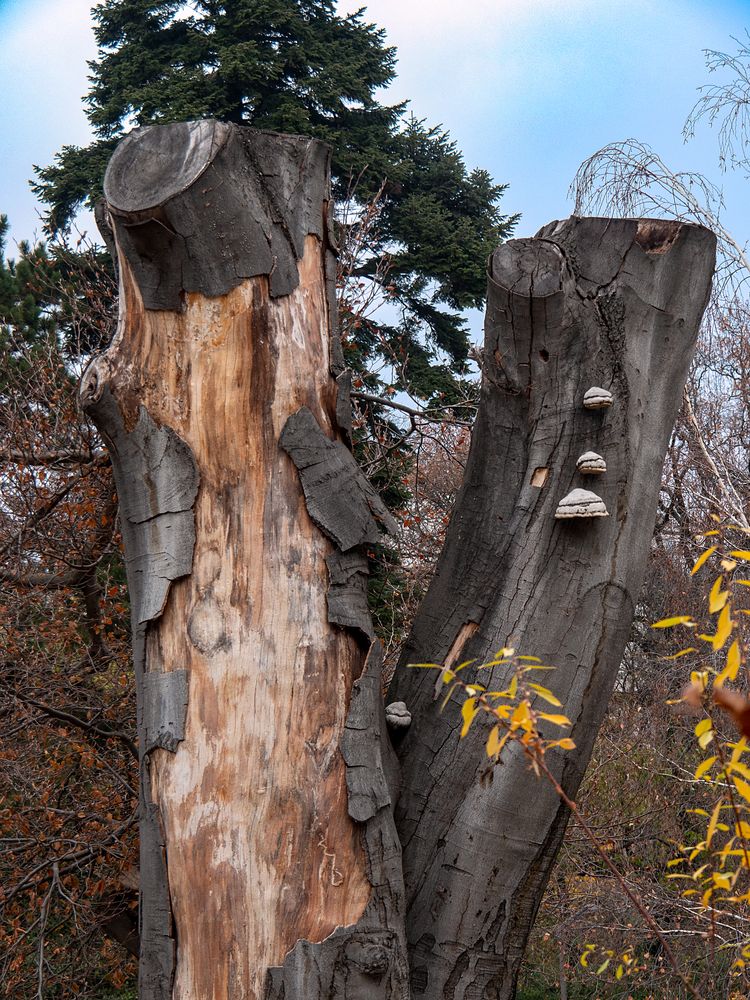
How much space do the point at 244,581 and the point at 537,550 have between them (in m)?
0.85

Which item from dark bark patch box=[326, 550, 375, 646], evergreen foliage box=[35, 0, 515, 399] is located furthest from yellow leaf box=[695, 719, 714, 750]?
evergreen foliage box=[35, 0, 515, 399]

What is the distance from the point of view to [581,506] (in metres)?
2.58

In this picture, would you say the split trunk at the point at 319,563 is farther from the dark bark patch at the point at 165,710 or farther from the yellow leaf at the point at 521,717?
the yellow leaf at the point at 521,717

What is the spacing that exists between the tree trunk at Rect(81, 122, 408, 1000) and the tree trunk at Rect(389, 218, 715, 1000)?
0.19 m

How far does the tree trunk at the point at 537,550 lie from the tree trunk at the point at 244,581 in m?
0.19

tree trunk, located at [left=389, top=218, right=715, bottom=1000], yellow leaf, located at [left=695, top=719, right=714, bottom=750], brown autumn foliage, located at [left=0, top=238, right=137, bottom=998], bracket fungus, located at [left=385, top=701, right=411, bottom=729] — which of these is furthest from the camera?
brown autumn foliage, located at [left=0, top=238, right=137, bottom=998]

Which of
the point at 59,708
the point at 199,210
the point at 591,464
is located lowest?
the point at 59,708

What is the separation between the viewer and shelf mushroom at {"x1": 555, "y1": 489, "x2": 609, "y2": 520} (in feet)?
8.44

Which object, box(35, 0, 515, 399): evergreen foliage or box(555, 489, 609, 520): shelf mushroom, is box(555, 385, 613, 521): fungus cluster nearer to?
box(555, 489, 609, 520): shelf mushroom

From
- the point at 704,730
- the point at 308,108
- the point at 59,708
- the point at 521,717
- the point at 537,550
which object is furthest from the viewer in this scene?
the point at 308,108

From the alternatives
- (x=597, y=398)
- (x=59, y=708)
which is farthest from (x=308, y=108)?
(x=597, y=398)

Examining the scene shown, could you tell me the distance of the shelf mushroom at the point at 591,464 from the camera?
8.55ft

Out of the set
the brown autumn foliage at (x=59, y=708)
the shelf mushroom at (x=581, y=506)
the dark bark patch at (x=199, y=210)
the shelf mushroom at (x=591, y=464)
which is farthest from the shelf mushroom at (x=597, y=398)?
the brown autumn foliage at (x=59, y=708)

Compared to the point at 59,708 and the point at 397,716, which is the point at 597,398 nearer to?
the point at 397,716
